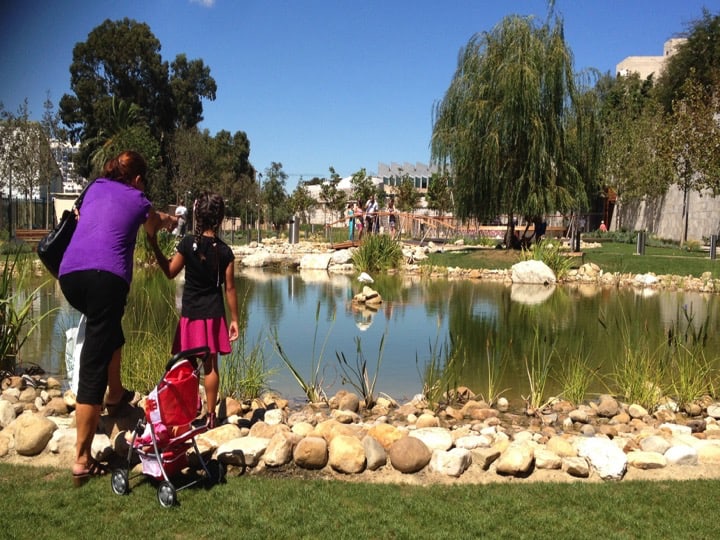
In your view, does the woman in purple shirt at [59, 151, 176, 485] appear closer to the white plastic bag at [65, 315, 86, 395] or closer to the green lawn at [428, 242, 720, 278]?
the white plastic bag at [65, 315, 86, 395]

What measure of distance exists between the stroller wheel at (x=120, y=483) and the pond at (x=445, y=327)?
2091 millimetres

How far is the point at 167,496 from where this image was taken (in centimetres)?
316

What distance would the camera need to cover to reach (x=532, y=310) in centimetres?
1127

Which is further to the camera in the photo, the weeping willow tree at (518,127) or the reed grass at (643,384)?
the weeping willow tree at (518,127)

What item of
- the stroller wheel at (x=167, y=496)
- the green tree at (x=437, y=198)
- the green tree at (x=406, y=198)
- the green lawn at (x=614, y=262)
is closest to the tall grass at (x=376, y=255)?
the green lawn at (x=614, y=262)

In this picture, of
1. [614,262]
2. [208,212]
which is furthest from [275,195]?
[208,212]

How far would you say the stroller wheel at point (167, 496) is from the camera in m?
3.15

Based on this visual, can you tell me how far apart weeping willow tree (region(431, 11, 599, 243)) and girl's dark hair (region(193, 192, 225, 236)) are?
15.9 m

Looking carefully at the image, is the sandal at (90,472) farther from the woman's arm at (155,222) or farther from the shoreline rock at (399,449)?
the woman's arm at (155,222)

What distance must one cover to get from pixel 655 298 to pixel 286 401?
992cm

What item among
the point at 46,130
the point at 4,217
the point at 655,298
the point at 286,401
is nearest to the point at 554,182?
the point at 655,298

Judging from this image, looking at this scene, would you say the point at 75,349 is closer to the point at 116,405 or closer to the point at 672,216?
the point at 116,405

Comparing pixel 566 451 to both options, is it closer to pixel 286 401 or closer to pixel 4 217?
pixel 286 401

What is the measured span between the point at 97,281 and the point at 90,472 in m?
0.98
